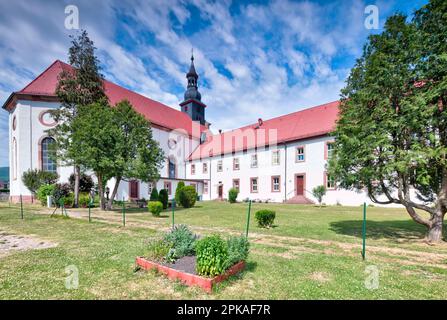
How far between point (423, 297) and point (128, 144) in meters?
16.8

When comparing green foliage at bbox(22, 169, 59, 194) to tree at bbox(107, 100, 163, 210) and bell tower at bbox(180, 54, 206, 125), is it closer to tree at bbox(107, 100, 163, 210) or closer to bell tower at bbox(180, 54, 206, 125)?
tree at bbox(107, 100, 163, 210)

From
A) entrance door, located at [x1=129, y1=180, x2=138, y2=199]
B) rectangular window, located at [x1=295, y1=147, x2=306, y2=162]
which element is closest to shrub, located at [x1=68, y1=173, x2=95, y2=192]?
entrance door, located at [x1=129, y1=180, x2=138, y2=199]

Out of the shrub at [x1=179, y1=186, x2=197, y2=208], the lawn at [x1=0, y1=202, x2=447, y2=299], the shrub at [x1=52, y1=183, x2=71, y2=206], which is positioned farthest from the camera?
A: the shrub at [x1=179, y1=186, x2=197, y2=208]

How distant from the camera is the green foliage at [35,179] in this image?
22031 millimetres

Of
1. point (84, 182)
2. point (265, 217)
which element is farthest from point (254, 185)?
point (84, 182)

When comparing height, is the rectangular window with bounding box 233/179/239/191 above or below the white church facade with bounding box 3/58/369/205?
below

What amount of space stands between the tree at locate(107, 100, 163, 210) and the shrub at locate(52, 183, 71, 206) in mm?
4927

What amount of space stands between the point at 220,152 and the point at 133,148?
17.6 metres

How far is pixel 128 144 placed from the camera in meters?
16.3

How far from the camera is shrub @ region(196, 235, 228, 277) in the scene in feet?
12.8

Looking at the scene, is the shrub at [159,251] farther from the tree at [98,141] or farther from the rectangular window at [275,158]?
the rectangular window at [275,158]

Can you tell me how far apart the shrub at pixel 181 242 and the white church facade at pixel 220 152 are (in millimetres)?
16863

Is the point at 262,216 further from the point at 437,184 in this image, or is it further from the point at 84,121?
the point at 84,121

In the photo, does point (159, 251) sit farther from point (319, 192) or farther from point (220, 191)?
point (220, 191)
